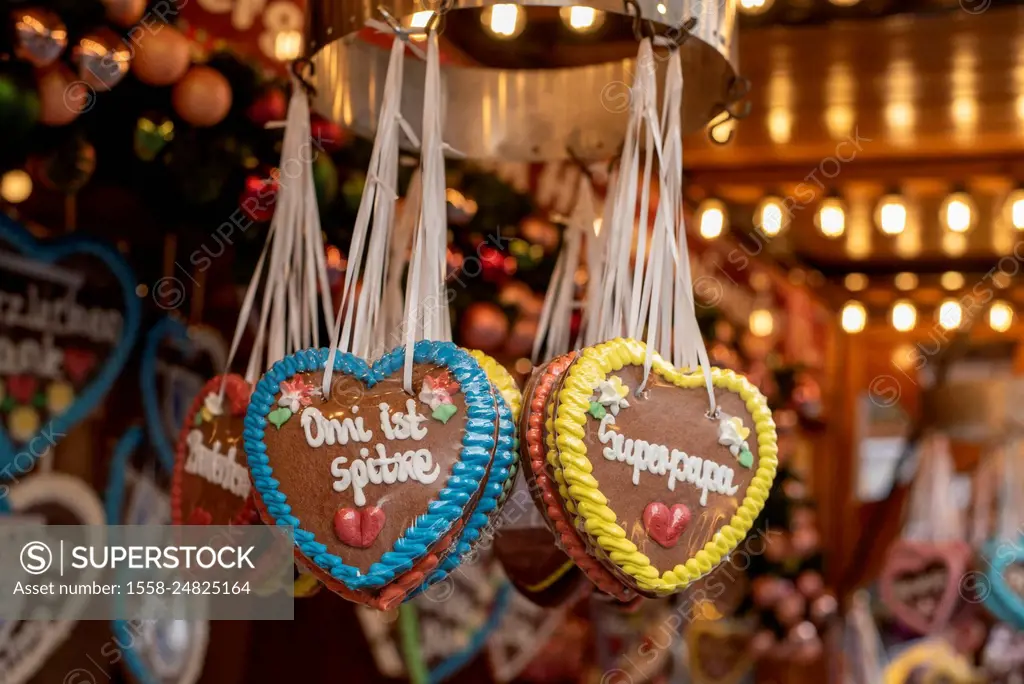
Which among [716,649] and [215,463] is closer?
[215,463]

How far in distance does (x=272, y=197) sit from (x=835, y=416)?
5.32 m

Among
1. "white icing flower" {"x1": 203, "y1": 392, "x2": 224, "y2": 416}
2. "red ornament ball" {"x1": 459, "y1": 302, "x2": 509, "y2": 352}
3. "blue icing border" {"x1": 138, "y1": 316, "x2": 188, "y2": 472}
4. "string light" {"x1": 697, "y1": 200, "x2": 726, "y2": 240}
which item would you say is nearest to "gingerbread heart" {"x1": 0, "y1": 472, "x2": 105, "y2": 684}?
"blue icing border" {"x1": 138, "y1": 316, "x2": 188, "y2": 472}

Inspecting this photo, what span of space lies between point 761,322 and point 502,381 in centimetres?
406

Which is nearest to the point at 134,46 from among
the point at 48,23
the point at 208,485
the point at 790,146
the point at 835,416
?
the point at 48,23

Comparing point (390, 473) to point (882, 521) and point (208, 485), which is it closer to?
point (208, 485)

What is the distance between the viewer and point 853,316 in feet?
21.2

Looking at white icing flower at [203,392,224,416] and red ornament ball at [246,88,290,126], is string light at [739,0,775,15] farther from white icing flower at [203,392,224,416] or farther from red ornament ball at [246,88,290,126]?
white icing flower at [203,392,224,416]

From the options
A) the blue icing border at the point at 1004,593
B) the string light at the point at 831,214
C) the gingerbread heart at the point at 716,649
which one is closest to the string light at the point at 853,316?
the string light at the point at 831,214

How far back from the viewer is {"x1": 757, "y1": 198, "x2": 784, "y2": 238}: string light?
3.89 metres

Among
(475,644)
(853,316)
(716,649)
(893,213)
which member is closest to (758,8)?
(893,213)

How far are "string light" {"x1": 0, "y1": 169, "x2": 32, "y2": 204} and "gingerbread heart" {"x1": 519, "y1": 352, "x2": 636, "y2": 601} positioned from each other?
86 cm

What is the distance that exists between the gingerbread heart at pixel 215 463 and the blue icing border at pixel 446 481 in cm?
14

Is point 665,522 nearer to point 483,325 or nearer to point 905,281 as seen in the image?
point 483,325

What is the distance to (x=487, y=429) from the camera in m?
1.05
